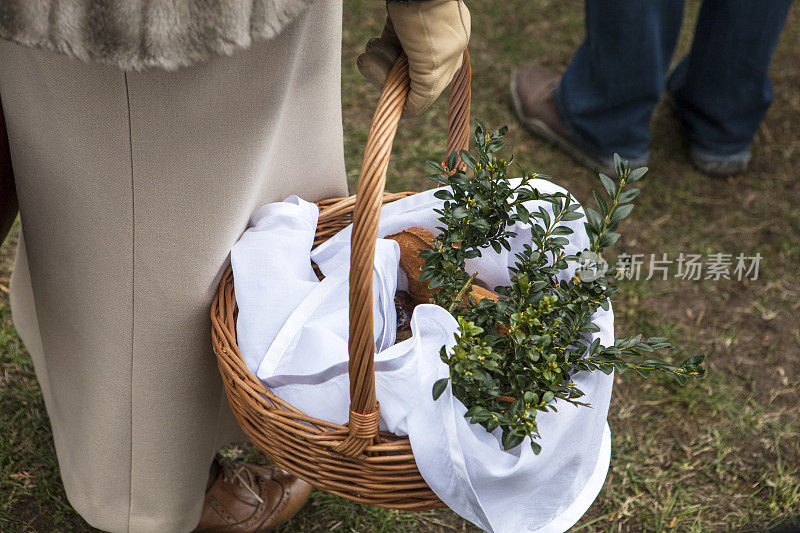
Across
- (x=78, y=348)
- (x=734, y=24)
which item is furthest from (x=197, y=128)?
(x=734, y=24)

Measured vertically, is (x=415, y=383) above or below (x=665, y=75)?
above

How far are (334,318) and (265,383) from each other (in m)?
0.13

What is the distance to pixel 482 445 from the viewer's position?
85 centimetres

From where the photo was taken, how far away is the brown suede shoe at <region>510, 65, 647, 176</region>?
2.24 metres

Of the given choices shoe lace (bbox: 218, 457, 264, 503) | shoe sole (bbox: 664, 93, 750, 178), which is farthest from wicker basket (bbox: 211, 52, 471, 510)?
shoe sole (bbox: 664, 93, 750, 178)

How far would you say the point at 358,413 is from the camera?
0.82 metres

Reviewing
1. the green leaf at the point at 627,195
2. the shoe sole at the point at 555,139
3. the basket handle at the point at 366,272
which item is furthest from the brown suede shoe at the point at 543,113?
the basket handle at the point at 366,272

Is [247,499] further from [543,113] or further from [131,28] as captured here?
[543,113]

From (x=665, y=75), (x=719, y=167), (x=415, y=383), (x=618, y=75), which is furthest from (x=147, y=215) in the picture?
(x=719, y=167)

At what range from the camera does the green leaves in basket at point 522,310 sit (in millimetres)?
844

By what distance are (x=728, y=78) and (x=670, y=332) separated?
0.83m

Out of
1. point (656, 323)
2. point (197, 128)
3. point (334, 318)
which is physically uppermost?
point (197, 128)

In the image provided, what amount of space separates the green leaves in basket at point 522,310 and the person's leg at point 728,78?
4.47 ft

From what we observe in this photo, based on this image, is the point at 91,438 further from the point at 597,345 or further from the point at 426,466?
the point at 597,345
